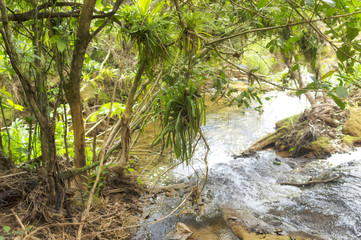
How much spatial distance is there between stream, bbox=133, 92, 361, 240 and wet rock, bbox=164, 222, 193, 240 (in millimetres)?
70

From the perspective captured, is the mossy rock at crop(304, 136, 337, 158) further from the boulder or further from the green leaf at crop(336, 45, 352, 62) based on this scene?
the green leaf at crop(336, 45, 352, 62)

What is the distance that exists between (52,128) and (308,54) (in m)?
5.23

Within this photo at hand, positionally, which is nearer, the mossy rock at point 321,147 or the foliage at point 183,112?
the foliage at point 183,112

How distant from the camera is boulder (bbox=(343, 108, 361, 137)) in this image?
5.25m

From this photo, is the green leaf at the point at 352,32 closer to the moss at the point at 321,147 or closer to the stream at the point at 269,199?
the stream at the point at 269,199

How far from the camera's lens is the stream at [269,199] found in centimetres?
A: 272

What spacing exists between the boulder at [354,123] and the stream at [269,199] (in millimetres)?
710

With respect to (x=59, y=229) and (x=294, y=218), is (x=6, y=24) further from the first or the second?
(x=294, y=218)

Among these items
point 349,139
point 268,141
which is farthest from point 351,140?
point 268,141

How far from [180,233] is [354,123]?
4.49 metres

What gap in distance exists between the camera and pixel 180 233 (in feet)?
8.59

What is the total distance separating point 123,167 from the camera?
10.6 feet

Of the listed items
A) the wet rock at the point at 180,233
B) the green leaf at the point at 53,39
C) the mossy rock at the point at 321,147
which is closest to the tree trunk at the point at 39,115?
the green leaf at the point at 53,39

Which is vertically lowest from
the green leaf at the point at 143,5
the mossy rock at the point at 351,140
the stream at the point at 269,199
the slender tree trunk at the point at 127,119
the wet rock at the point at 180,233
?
the stream at the point at 269,199
